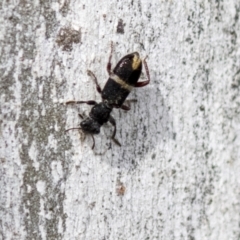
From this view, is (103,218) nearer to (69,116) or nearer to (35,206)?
(35,206)

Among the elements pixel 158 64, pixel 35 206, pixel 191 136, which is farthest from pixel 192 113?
pixel 35 206

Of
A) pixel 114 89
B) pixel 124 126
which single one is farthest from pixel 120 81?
pixel 124 126

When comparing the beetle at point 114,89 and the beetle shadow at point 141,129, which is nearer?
the beetle at point 114,89

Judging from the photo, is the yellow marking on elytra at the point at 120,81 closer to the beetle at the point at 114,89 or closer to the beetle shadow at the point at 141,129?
the beetle at the point at 114,89

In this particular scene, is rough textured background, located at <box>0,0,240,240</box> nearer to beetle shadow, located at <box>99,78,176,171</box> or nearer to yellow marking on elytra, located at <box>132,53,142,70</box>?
beetle shadow, located at <box>99,78,176,171</box>

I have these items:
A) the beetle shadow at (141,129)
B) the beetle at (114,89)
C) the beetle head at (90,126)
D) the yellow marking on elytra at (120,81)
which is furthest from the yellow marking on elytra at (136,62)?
the beetle head at (90,126)

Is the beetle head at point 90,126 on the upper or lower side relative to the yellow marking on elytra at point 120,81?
lower

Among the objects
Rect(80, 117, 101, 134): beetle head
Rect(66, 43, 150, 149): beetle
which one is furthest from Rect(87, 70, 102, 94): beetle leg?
Rect(80, 117, 101, 134): beetle head

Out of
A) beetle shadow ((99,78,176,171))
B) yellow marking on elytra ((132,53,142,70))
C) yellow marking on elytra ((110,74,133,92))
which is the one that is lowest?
beetle shadow ((99,78,176,171))
